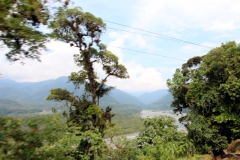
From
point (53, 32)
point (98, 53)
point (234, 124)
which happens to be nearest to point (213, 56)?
point (234, 124)

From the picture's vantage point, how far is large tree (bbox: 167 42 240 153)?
8617mm

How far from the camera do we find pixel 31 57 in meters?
2.20

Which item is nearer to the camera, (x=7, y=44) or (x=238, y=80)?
(x=7, y=44)

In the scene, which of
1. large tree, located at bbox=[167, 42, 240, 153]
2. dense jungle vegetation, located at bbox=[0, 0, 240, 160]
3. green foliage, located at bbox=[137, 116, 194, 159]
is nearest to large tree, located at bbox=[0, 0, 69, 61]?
dense jungle vegetation, located at bbox=[0, 0, 240, 160]

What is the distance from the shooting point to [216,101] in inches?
351

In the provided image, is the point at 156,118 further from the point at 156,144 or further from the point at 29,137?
the point at 29,137

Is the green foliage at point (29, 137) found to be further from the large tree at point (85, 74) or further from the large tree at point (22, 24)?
the large tree at point (85, 74)

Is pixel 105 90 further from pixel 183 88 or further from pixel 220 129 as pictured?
pixel 220 129

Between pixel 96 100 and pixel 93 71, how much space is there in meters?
1.62

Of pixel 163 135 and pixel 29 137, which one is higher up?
pixel 29 137

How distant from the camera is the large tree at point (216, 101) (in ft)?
28.3

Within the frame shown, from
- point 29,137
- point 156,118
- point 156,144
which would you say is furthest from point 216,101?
point 29,137

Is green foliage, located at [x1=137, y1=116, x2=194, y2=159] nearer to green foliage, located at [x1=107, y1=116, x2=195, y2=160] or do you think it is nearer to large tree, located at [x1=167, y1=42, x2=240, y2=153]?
green foliage, located at [x1=107, y1=116, x2=195, y2=160]

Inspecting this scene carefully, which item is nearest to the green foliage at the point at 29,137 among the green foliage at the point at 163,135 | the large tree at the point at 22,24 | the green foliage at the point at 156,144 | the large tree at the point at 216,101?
the large tree at the point at 22,24
